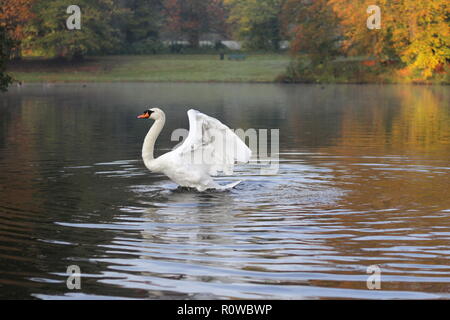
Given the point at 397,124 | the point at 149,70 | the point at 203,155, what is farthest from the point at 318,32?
the point at 203,155

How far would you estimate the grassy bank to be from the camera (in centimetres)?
7225

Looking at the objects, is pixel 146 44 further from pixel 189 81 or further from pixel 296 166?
pixel 296 166

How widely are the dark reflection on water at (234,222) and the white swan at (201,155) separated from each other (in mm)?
349

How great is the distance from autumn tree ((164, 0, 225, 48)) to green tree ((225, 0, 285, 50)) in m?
6.26

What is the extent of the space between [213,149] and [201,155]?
0.73ft

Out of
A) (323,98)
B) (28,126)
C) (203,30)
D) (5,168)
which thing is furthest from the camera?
(203,30)

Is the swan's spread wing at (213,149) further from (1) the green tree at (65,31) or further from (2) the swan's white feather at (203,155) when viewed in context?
(1) the green tree at (65,31)

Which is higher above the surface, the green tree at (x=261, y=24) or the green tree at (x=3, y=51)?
the green tree at (x=261, y=24)

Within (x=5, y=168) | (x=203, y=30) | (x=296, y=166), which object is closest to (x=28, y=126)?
(x=5, y=168)

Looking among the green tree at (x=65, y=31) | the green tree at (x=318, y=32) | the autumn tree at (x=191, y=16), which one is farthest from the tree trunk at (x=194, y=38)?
the green tree at (x=318, y=32)

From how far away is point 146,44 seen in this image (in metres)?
90.2

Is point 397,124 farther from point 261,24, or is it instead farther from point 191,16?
point 191,16

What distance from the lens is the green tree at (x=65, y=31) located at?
7644 cm

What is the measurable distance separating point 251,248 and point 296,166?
27.0 feet
